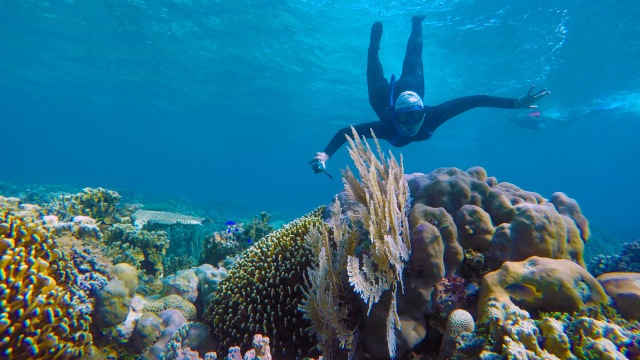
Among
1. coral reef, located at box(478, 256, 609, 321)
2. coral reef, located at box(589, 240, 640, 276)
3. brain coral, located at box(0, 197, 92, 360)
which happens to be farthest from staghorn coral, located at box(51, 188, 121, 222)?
coral reef, located at box(589, 240, 640, 276)

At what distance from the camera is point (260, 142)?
7200cm

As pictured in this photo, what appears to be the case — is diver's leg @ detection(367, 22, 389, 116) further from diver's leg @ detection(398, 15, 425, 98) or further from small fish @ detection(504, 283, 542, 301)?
small fish @ detection(504, 283, 542, 301)

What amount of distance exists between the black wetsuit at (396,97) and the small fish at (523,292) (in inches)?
187

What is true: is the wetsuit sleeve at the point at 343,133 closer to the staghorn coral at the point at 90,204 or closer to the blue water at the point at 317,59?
the staghorn coral at the point at 90,204

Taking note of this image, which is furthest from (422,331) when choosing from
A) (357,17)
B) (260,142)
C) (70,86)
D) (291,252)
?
(260,142)

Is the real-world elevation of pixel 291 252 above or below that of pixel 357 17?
below

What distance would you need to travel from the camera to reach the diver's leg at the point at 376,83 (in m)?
9.74

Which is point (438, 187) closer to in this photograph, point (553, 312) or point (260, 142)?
point (553, 312)

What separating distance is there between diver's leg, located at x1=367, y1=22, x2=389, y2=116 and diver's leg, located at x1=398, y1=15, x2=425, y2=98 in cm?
62

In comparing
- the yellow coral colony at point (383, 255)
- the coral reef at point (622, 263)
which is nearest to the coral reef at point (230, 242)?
the yellow coral colony at point (383, 255)

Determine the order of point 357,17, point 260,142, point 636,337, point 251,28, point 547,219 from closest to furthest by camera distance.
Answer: point 636,337 < point 547,219 < point 357,17 < point 251,28 < point 260,142

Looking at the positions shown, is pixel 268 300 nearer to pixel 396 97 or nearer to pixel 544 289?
pixel 544 289

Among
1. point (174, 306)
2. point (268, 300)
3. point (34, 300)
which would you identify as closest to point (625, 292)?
point (268, 300)

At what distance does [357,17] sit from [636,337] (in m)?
21.1
